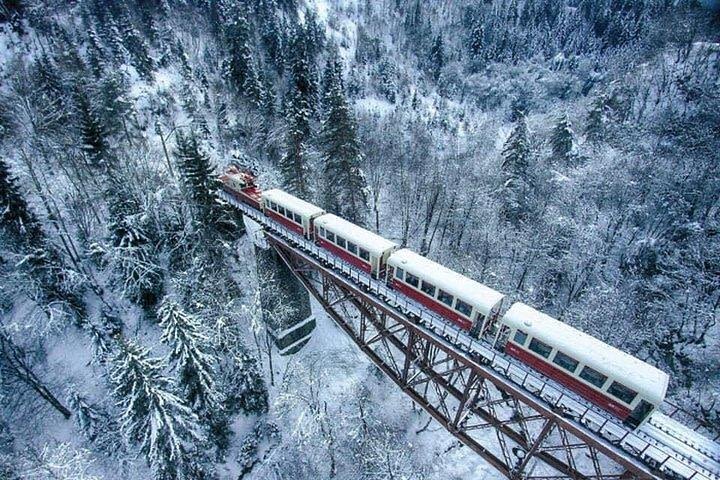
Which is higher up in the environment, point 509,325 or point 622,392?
point 509,325

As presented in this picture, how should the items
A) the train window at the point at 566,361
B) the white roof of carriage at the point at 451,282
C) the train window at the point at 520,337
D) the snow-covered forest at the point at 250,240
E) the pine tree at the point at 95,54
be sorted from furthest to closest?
the pine tree at the point at 95,54, the snow-covered forest at the point at 250,240, the white roof of carriage at the point at 451,282, the train window at the point at 520,337, the train window at the point at 566,361

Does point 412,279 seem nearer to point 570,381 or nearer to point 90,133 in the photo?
point 570,381

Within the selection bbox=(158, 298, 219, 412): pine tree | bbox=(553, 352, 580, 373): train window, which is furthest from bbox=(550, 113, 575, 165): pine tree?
bbox=(158, 298, 219, 412): pine tree

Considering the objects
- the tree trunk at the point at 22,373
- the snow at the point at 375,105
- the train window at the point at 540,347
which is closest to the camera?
the train window at the point at 540,347

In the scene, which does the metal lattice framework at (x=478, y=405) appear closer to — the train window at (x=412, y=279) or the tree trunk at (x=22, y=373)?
the train window at (x=412, y=279)

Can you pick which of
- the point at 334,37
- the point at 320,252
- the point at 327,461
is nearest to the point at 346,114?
the point at 320,252

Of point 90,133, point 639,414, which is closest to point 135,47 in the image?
point 90,133

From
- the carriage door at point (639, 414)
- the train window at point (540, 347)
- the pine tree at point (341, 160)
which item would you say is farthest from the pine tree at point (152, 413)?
the carriage door at point (639, 414)
